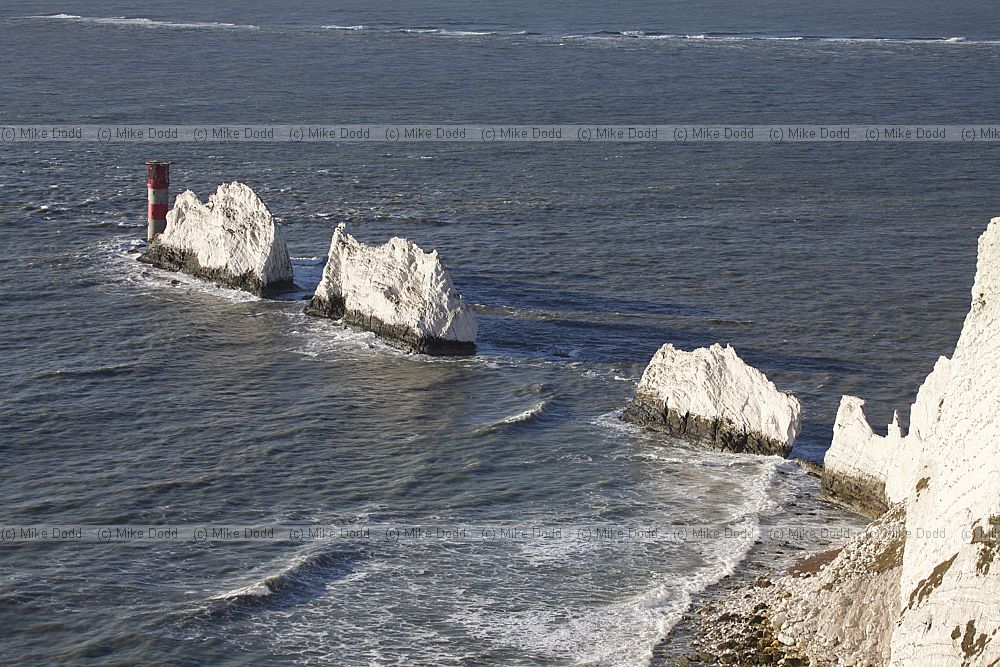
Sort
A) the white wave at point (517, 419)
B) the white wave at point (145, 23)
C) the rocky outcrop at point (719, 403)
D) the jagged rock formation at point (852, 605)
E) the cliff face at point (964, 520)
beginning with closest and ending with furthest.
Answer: the cliff face at point (964, 520) < the jagged rock formation at point (852, 605) < the rocky outcrop at point (719, 403) < the white wave at point (517, 419) < the white wave at point (145, 23)

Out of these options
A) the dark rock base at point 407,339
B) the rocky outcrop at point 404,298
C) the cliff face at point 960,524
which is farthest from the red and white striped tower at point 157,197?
the cliff face at point 960,524

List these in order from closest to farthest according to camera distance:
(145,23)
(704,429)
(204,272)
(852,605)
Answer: (852,605) → (704,429) → (204,272) → (145,23)

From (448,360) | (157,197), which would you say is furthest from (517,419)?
(157,197)

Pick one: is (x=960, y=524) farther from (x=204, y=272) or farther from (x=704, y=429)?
(x=204, y=272)

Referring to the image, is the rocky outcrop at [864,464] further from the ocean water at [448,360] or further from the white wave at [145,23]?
the white wave at [145,23]

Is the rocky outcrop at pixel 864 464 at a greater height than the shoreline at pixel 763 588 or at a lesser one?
greater
